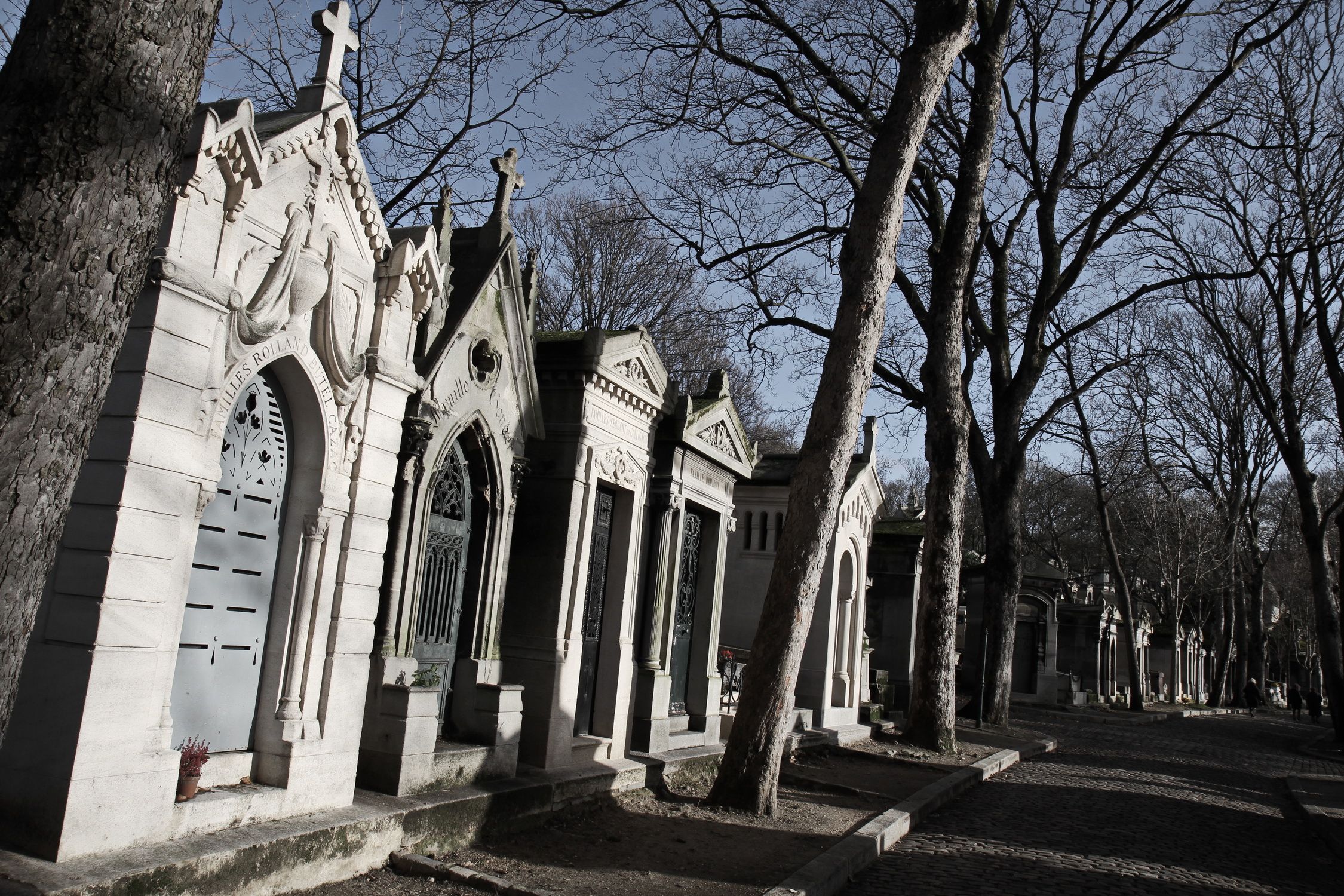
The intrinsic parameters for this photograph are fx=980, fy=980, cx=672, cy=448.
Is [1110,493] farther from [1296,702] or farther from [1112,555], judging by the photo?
[1296,702]

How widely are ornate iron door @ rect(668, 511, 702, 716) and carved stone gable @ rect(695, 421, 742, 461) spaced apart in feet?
2.93

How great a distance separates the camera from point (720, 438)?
12.0m

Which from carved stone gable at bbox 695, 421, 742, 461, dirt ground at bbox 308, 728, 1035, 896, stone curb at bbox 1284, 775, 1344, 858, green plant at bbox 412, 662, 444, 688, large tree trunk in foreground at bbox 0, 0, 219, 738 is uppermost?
carved stone gable at bbox 695, 421, 742, 461

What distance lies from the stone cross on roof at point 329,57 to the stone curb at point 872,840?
5.60 m

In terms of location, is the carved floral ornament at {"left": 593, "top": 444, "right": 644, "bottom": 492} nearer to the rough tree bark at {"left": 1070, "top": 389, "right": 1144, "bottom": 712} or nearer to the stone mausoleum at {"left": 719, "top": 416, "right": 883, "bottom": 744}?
the stone mausoleum at {"left": 719, "top": 416, "right": 883, "bottom": 744}

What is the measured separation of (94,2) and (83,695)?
3197 mm

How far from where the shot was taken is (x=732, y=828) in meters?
7.99

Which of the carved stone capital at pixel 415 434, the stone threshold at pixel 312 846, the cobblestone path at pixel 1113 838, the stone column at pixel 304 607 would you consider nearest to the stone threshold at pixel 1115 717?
the cobblestone path at pixel 1113 838

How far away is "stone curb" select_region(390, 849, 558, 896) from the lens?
19.1ft

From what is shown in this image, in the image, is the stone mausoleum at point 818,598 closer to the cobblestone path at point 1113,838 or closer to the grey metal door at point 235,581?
the cobblestone path at point 1113,838

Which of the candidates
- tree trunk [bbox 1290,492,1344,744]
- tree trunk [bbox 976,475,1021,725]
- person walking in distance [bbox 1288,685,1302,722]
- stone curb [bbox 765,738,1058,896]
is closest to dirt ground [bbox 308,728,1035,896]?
stone curb [bbox 765,738,1058,896]

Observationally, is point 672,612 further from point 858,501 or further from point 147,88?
point 147,88

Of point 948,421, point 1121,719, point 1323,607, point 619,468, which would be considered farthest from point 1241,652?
point 619,468

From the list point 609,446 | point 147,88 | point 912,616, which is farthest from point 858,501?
point 147,88
